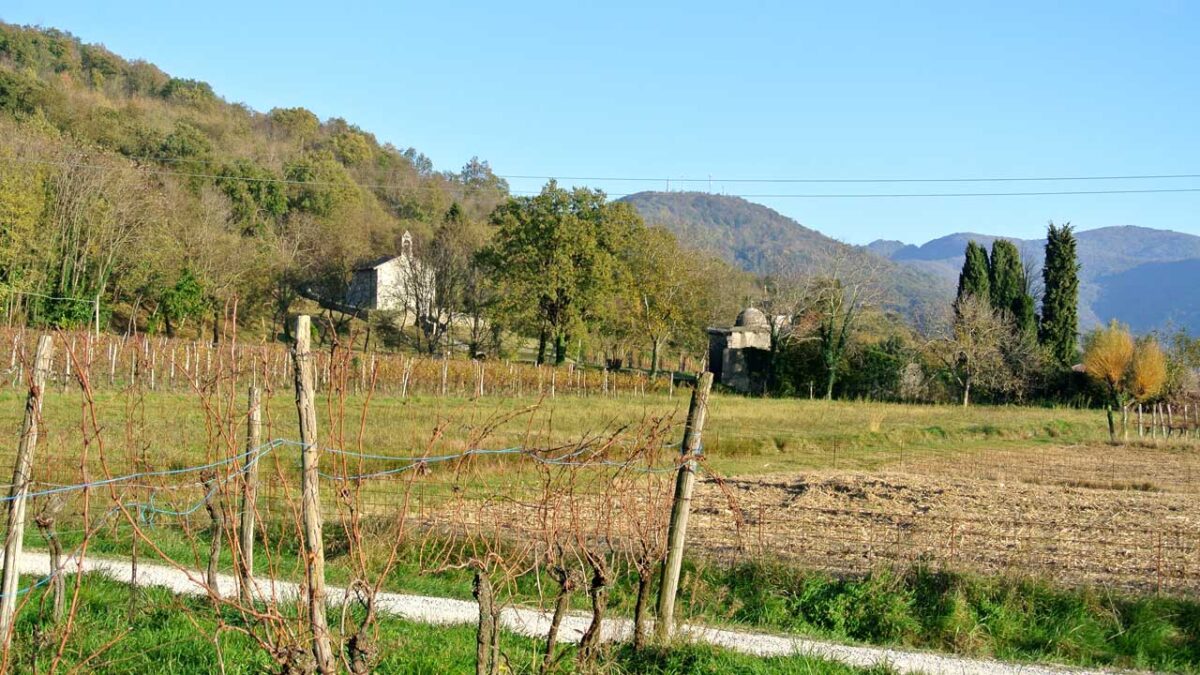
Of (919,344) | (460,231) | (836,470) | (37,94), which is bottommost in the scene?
(836,470)

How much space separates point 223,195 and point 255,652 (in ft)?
192

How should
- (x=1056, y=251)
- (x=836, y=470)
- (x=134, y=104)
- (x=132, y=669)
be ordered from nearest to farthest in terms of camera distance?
1. (x=132, y=669)
2. (x=836, y=470)
3. (x=1056, y=251)
4. (x=134, y=104)

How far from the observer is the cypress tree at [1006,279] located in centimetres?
5549

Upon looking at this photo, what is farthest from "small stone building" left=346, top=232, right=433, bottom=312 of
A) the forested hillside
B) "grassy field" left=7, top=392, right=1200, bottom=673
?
"grassy field" left=7, top=392, right=1200, bottom=673

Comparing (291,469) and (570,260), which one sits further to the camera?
(570,260)

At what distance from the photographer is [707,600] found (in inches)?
298

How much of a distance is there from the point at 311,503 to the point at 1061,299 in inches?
2196

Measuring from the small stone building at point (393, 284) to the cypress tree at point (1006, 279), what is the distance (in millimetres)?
32260

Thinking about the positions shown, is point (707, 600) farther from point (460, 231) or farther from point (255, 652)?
point (460, 231)

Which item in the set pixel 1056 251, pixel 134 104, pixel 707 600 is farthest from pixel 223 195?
pixel 707 600

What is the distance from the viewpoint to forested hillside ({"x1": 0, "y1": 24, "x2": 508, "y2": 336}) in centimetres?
3906

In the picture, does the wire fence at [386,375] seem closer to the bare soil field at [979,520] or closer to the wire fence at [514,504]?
the wire fence at [514,504]

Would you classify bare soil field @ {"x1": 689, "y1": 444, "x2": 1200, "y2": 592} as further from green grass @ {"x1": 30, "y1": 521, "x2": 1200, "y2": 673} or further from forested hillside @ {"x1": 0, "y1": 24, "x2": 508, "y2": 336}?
forested hillside @ {"x1": 0, "y1": 24, "x2": 508, "y2": 336}

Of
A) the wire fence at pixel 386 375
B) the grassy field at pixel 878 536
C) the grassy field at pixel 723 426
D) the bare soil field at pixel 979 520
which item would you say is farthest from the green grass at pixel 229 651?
the wire fence at pixel 386 375
